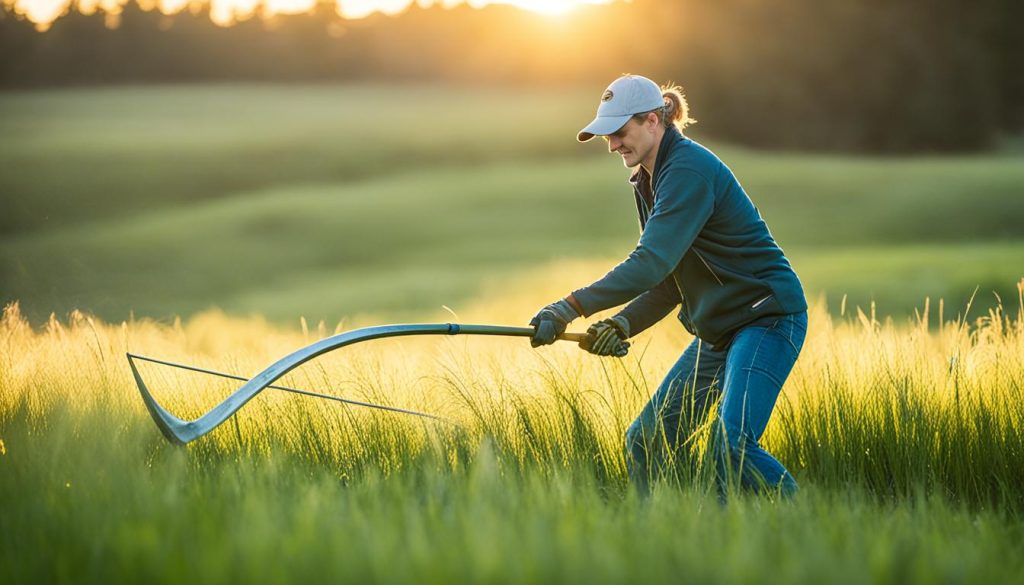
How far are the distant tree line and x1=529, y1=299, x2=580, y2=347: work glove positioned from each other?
48.0m

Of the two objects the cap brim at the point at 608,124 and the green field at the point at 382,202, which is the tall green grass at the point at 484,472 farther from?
the green field at the point at 382,202

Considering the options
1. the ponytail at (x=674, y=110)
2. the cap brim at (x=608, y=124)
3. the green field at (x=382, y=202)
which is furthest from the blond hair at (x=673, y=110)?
the green field at (x=382, y=202)

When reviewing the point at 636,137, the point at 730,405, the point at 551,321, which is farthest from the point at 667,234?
the point at 730,405

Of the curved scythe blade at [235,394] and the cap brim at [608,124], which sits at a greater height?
the cap brim at [608,124]

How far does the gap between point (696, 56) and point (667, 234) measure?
165ft

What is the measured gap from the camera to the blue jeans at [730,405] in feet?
14.5

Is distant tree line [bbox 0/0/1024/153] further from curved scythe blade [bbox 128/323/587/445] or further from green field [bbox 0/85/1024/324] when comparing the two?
curved scythe blade [bbox 128/323/587/445]

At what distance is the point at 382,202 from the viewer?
4269 centimetres

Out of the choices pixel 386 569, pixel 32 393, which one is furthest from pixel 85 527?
pixel 32 393

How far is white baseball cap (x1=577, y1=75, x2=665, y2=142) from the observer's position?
15.7 ft

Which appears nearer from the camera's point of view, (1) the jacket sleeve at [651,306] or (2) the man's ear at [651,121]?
(2) the man's ear at [651,121]

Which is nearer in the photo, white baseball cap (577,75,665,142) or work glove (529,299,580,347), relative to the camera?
work glove (529,299,580,347)

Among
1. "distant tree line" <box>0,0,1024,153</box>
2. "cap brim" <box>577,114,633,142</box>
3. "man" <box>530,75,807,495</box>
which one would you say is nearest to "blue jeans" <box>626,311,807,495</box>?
"man" <box>530,75,807,495</box>

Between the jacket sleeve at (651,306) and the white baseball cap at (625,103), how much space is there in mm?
980
